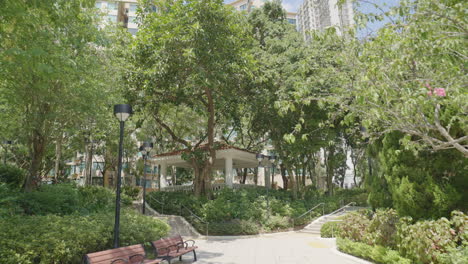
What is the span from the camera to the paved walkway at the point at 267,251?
1000 centimetres

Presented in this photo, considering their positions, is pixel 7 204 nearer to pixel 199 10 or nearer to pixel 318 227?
pixel 199 10

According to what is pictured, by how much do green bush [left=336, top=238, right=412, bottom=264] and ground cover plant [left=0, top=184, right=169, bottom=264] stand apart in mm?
6510

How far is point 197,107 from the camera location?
799 inches

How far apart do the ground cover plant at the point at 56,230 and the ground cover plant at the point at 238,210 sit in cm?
510

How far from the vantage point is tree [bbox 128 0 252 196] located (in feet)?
50.6

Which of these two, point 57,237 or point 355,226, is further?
point 355,226

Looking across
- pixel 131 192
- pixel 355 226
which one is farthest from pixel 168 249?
pixel 131 192

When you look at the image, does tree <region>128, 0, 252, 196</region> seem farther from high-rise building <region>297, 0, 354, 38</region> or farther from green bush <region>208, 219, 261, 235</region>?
high-rise building <region>297, 0, 354, 38</region>

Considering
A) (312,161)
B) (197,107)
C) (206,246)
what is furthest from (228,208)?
(312,161)

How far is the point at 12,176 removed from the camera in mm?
16453

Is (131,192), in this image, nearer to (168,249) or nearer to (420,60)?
(168,249)

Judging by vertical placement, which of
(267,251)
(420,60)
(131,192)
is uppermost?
(420,60)

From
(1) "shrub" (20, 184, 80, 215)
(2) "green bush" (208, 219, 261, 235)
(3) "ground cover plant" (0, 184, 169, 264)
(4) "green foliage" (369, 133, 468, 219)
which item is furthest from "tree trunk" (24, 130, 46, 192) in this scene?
(4) "green foliage" (369, 133, 468, 219)

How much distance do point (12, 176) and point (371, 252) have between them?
1764cm
